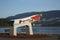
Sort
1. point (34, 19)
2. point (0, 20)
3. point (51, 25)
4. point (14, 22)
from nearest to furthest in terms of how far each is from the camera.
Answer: point (14, 22)
point (34, 19)
point (0, 20)
point (51, 25)

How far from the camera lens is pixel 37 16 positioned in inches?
1271

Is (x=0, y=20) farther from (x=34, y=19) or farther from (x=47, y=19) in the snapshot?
(x=34, y=19)

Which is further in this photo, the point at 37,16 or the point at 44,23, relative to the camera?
the point at 44,23

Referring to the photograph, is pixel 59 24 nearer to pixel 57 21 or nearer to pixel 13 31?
pixel 57 21

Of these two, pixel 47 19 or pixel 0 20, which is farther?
pixel 47 19

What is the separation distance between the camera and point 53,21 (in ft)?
451

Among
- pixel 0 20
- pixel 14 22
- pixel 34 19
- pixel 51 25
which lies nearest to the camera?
pixel 14 22

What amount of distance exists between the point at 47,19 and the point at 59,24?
35.9ft

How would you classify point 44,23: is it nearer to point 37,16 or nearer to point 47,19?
point 47,19

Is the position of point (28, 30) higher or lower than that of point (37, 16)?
lower

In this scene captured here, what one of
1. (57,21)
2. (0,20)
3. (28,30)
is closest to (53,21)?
(57,21)

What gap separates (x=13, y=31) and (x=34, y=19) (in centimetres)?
411

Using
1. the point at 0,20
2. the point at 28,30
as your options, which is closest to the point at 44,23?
the point at 0,20

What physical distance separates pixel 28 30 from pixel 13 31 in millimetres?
3076
